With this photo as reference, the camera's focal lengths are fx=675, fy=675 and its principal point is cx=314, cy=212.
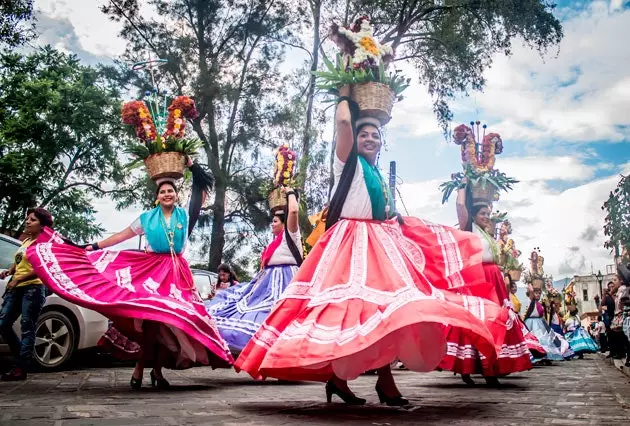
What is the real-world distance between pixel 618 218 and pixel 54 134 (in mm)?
20171

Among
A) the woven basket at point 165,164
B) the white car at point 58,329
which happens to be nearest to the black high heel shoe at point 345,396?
the woven basket at point 165,164

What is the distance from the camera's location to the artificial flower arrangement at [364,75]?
4.80m

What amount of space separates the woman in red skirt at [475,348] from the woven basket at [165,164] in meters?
2.92

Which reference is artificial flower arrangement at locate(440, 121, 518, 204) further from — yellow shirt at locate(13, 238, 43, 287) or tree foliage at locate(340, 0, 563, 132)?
tree foliage at locate(340, 0, 563, 132)

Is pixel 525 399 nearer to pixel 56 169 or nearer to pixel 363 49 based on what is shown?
pixel 363 49

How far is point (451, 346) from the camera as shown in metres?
6.48

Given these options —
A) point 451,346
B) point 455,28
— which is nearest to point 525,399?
point 451,346

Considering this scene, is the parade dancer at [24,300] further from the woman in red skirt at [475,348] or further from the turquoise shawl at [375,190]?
the woman in red skirt at [475,348]

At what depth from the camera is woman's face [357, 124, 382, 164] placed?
4.89 meters

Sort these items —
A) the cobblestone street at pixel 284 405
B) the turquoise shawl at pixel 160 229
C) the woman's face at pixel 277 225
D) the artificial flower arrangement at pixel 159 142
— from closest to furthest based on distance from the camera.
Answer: the cobblestone street at pixel 284 405
the turquoise shawl at pixel 160 229
the artificial flower arrangement at pixel 159 142
the woman's face at pixel 277 225

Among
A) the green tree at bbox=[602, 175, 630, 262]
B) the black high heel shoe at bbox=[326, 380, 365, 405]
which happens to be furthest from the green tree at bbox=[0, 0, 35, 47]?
the green tree at bbox=[602, 175, 630, 262]

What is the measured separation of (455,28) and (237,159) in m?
7.89

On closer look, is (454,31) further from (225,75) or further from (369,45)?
(369,45)

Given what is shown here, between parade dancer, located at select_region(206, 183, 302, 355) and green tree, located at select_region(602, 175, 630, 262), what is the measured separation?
62.2 feet
